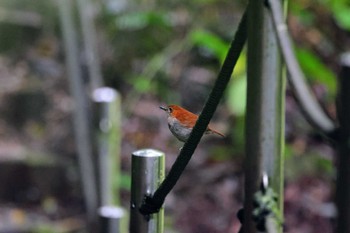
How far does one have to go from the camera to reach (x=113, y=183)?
2.01 metres

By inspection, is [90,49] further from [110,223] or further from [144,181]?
[144,181]

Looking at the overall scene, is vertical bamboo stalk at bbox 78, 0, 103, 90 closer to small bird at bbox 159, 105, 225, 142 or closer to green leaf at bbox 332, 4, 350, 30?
green leaf at bbox 332, 4, 350, 30

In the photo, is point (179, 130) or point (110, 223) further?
point (110, 223)

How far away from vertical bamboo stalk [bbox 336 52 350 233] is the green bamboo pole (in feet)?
0.36

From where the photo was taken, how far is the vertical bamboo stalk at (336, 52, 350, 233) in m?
0.56

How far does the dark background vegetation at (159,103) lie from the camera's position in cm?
236

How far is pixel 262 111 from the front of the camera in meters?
0.69

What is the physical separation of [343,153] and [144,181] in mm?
225

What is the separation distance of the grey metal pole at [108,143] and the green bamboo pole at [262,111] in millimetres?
1166

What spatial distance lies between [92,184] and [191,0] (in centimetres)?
119

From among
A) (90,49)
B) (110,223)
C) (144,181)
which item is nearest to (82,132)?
(90,49)

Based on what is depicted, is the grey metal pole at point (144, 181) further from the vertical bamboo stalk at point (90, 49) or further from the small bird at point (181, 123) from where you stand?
the vertical bamboo stalk at point (90, 49)

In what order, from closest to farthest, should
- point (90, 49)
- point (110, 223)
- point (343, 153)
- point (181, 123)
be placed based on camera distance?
point (343, 153), point (181, 123), point (110, 223), point (90, 49)

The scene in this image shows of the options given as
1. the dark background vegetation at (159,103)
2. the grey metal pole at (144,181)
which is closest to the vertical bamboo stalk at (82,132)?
the dark background vegetation at (159,103)
